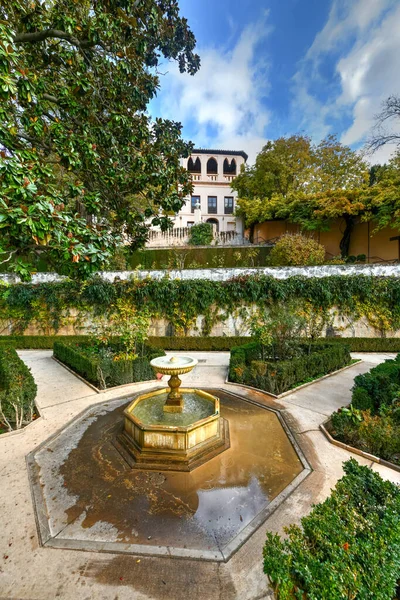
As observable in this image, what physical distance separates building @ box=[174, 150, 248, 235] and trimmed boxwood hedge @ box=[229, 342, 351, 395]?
2306 cm

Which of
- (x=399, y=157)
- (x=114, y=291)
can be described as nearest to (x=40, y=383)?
(x=114, y=291)

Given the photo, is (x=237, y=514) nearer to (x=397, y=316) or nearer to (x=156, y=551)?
(x=156, y=551)

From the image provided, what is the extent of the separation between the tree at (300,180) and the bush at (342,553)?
1770 centimetres

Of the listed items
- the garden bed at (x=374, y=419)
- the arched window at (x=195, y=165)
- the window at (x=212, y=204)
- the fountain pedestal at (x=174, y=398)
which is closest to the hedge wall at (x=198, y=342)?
the garden bed at (x=374, y=419)

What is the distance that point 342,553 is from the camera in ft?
5.89

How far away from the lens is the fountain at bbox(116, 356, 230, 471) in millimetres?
3822

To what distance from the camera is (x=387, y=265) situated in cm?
1175

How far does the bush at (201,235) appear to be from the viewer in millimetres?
20273

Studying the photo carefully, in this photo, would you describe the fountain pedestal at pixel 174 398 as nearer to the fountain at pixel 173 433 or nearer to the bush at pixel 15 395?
the fountain at pixel 173 433

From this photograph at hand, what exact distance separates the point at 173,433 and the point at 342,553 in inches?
97.7

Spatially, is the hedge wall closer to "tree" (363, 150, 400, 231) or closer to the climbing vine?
the climbing vine

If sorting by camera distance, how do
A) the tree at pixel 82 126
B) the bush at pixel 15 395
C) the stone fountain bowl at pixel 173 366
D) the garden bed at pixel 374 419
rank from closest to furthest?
the tree at pixel 82 126, the garden bed at pixel 374 419, the stone fountain bowl at pixel 173 366, the bush at pixel 15 395

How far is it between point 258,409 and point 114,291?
29.2ft

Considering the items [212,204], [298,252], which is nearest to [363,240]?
[298,252]
